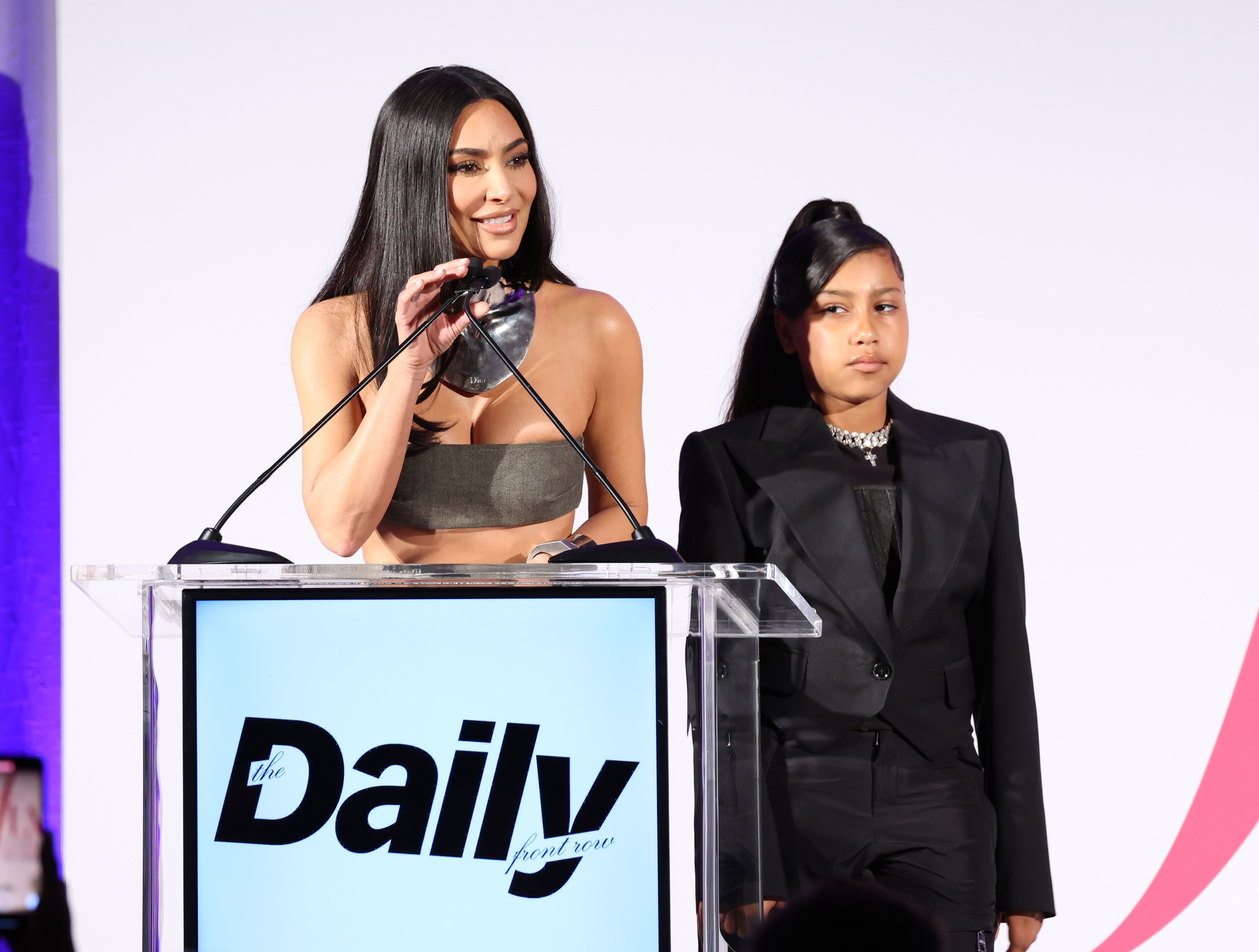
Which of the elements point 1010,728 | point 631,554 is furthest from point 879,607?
point 631,554

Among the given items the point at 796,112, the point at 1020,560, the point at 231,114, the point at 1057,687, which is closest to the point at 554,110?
the point at 796,112

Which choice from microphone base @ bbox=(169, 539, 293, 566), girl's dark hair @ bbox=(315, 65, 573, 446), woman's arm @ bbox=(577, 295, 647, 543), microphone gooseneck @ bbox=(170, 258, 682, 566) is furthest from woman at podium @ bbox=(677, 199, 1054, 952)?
microphone base @ bbox=(169, 539, 293, 566)

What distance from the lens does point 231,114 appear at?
2520mm

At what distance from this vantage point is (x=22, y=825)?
8.04 ft

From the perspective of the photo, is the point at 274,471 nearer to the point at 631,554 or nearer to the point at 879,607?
the point at 631,554

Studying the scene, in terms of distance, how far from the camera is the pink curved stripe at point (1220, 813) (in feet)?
8.04

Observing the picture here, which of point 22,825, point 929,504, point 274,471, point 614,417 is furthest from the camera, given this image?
point 22,825

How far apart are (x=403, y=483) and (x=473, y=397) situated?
166 millimetres

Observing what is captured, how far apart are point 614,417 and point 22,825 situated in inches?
58.3

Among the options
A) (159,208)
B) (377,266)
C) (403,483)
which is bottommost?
(403,483)

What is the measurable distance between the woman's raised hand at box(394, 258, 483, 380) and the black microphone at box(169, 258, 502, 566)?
1 centimetres

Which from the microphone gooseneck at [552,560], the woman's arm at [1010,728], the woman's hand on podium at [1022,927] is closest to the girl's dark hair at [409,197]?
the microphone gooseneck at [552,560]

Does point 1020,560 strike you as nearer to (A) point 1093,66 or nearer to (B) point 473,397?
(B) point 473,397

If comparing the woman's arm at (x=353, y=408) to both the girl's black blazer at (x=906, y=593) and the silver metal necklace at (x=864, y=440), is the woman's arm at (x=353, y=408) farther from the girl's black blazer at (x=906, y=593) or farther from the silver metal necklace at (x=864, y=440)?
the silver metal necklace at (x=864, y=440)
